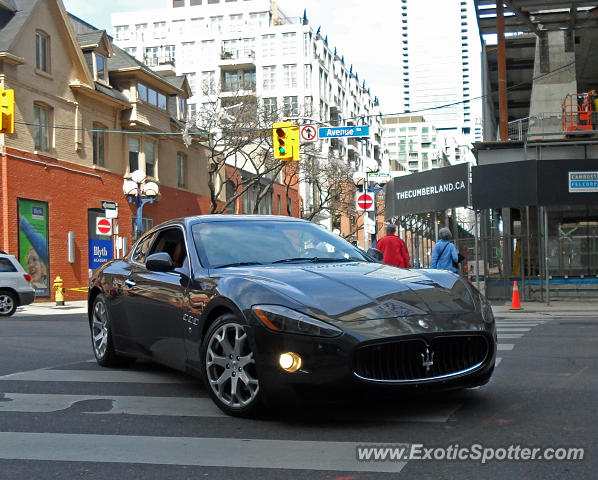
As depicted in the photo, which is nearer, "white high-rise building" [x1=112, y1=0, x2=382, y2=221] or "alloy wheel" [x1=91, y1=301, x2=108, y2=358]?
"alloy wheel" [x1=91, y1=301, x2=108, y2=358]

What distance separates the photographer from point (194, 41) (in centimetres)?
8194

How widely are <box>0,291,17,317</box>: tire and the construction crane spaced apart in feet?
55.9

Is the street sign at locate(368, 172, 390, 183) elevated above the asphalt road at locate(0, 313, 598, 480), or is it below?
above

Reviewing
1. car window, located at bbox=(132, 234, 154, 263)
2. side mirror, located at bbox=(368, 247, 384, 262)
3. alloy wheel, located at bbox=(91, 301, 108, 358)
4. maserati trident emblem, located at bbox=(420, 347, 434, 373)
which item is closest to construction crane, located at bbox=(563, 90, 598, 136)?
side mirror, located at bbox=(368, 247, 384, 262)

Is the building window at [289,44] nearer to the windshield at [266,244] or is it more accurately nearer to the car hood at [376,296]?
the windshield at [266,244]

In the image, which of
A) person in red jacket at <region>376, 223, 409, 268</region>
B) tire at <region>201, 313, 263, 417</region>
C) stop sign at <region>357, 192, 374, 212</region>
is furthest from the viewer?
stop sign at <region>357, 192, 374, 212</region>

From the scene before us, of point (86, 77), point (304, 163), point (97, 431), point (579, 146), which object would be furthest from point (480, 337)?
point (304, 163)

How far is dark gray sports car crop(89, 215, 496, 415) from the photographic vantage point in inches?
185

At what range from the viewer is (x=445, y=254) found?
14.4 metres

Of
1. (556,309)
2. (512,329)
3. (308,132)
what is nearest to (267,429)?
(512,329)

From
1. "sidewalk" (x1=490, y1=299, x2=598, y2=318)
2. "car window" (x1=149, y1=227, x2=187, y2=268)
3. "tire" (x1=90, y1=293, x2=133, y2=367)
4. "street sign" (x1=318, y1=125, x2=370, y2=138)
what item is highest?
"street sign" (x1=318, y1=125, x2=370, y2=138)

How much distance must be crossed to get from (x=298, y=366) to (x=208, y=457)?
2.66 ft

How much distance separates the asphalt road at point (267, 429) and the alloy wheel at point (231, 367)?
162mm

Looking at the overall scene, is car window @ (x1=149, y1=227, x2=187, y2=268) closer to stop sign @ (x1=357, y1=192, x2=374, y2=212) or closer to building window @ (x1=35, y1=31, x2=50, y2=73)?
stop sign @ (x1=357, y1=192, x2=374, y2=212)
